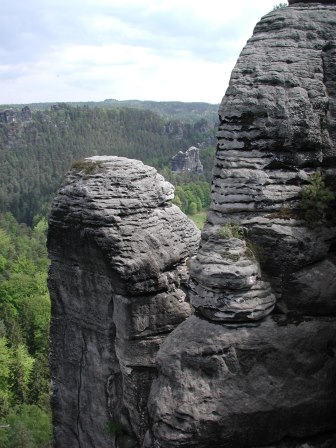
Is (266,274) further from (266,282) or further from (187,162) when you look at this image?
(187,162)

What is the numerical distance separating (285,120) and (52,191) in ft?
445

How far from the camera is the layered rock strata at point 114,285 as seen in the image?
14.6 meters

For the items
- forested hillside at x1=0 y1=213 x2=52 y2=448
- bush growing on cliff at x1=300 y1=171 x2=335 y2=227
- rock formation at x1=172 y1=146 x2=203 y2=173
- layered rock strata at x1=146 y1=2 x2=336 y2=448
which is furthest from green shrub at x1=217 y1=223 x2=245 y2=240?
rock formation at x1=172 y1=146 x2=203 y2=173

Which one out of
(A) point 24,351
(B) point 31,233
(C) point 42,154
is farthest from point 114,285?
(C) point 42,154

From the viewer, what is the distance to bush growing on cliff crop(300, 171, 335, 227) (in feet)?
36.0

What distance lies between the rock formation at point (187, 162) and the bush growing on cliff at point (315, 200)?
15441 centimetres

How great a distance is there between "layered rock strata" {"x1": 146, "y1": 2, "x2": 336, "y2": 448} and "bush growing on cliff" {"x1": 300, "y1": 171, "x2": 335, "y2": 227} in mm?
60

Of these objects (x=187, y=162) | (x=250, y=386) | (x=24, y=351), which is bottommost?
(x=24, y=351)

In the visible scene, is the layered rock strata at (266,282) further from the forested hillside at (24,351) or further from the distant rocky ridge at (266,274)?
the forested hillside at (24,351)

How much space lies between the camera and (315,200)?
10992 mm

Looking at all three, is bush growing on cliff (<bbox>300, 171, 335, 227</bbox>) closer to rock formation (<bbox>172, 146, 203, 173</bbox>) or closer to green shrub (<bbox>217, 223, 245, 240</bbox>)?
green shrub (<bbox>217, 223, 245, 240</bbox>)

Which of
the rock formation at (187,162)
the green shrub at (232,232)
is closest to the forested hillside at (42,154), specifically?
the rock formation at (187,162)

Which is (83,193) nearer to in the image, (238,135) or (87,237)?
(87,237)

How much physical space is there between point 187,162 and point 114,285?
502 feet
